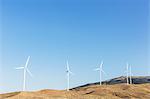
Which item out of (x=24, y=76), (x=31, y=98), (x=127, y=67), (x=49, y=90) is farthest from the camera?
(x=127, y=67)

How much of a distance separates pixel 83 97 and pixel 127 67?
49.1 meters

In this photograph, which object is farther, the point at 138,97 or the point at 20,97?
the point at 138,97

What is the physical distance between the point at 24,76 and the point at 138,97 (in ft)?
97.2

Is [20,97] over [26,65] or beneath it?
beneath

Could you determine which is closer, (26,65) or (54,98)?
(54,98)

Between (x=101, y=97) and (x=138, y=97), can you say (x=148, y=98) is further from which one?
(x=101, y=97)

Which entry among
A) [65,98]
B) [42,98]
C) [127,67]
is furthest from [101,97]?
[127,67]

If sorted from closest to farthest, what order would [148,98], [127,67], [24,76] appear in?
[24,76] < [148,98] < [127,67]

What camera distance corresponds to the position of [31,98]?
2566 inches

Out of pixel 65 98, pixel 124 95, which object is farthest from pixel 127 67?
pixel 65 98

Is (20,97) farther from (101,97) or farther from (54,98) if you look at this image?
(101,97)

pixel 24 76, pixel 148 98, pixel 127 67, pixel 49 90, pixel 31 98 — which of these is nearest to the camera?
pixel 31 98

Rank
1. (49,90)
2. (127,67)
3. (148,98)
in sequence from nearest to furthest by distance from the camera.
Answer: (148,98) < (49,90) < (127,67)

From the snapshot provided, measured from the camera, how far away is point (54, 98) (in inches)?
2667
